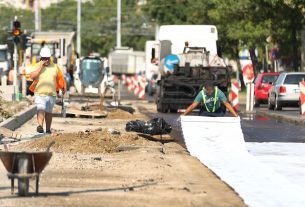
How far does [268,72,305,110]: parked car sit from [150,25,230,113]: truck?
3.49m

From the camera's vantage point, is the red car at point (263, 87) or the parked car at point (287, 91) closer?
the parked car at point (287, 91)

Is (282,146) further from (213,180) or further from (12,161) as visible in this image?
(12,161)

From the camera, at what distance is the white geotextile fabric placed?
1361 centimetres

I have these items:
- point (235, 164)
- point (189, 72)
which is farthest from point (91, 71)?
point (235, 164)

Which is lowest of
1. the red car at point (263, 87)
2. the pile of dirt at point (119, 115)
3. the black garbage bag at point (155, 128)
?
the red car at point (263, 87)

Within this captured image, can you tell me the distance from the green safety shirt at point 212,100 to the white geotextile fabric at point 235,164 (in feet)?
2.61

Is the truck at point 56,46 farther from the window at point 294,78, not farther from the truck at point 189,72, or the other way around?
the truck at point 189,72

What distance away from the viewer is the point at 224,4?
5997cm

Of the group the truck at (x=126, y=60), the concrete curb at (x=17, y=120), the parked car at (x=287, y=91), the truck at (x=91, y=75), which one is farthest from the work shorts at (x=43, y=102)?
the truck at (x=126, y=60)

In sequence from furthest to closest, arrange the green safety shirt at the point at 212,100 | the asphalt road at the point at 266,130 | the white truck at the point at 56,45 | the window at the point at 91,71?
the white truck at the point at 56,45, the window at the point at 91,71, the asphalt road at the point at 266,130, the green safety shirt at the point at 212,100

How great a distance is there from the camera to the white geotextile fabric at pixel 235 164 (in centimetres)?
1361

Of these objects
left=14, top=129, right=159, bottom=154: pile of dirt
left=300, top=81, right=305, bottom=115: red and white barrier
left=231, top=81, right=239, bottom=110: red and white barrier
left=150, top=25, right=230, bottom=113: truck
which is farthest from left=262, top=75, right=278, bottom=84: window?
left=14, top=129, right=159, bottom=154: pile of dirt

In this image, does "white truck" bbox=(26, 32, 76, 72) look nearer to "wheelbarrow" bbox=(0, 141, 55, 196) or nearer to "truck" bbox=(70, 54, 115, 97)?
"truck" bbox=(70, 54, 115, 97)

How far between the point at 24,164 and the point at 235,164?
21.1ft
